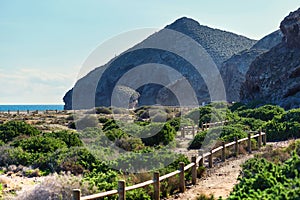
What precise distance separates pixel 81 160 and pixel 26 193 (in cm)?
460

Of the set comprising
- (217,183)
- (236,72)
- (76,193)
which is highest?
(236,72)

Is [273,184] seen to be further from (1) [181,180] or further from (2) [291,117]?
(2) [291,117]

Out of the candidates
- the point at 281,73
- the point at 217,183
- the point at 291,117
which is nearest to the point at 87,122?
the point at 291,117

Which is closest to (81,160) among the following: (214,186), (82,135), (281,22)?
(214,186)

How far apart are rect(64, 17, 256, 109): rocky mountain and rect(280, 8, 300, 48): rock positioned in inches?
1600

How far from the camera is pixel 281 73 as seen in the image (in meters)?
41.9

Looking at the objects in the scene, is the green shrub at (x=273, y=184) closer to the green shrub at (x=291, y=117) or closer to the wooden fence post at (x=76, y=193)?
the wooden fence post at (x=76, y=193)

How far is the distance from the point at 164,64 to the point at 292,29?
63917mm

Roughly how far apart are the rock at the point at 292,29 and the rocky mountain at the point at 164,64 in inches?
1600

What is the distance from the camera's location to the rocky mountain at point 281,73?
3900 centimetres

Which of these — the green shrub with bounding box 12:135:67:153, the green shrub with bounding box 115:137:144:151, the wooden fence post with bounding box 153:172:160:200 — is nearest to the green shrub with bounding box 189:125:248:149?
the green shrub with bounding box 115:137:144:151

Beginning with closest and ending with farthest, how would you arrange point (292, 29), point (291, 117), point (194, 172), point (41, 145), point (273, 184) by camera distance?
point (273, 184), point (194, 172), point (41, 145), point (291, 117), point (292, 29)

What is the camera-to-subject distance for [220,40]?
367 feet

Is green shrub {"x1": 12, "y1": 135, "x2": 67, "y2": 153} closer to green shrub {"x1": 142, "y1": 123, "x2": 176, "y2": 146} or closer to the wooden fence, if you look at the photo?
green shrub {"x1": 142, "y1": 123, "x2": 176, "y2": 146}
